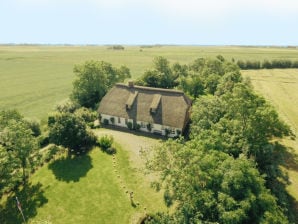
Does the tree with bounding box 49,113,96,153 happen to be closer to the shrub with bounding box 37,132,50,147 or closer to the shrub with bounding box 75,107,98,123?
the shrub with bounding box 37,132,50,147

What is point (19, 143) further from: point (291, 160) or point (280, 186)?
point (291, 160)

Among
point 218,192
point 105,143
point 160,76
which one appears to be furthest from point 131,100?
point 218,192

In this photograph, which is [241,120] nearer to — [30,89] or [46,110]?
→ [46,110]

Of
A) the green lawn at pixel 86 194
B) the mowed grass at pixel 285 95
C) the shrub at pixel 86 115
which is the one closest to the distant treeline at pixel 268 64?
the mowed grass at pixel 285 95

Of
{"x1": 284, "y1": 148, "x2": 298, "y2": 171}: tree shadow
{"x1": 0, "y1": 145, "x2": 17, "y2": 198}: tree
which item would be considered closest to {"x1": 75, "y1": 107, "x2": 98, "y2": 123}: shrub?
{"x1": 0, "y1": 145, "x2": 17, "y2": 198}: tree

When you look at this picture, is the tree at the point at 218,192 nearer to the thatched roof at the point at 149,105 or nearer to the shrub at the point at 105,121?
the thatched roof at the point at 149,105

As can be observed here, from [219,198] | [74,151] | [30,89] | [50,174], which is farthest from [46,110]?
[219,198]
